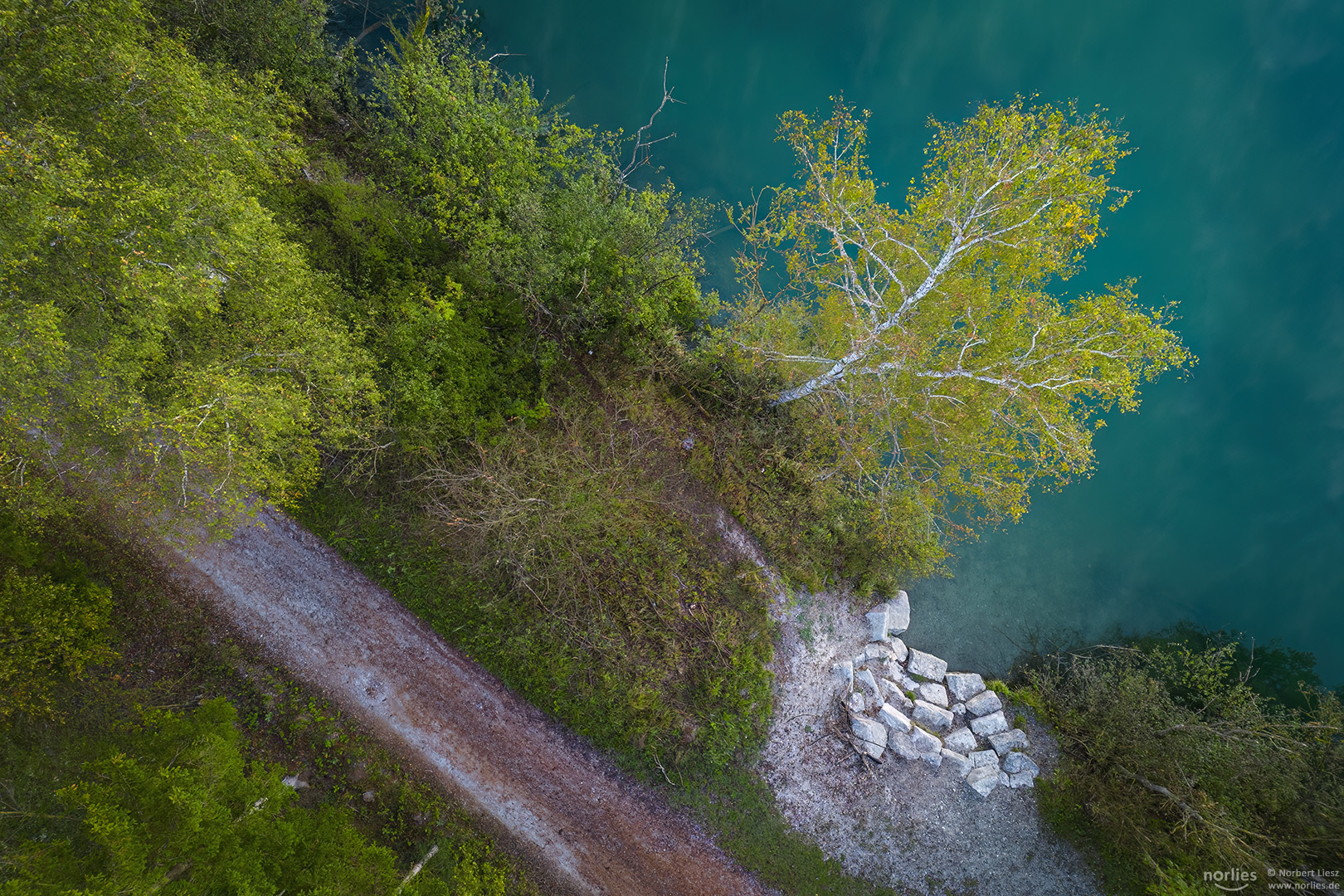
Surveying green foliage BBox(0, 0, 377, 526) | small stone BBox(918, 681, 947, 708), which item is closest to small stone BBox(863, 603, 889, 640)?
small stone BBox(918, 681, 947, 708)

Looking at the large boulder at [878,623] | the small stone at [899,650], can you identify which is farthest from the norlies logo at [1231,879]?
the large boulder at [878,623]

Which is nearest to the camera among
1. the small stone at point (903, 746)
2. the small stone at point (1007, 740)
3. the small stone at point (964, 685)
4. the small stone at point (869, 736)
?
the small stone at point (869, 736)

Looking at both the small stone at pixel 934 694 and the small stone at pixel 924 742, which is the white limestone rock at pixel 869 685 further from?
the small stone at pixel 934 694

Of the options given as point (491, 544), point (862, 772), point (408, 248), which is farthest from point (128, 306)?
A: point (862, 772)

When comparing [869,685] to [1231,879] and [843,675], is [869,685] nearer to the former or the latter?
[843,675]

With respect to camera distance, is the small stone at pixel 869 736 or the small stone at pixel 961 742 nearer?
the small stone at pixel 869 736

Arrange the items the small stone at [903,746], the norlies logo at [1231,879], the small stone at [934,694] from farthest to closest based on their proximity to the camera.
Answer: the small stone at [934,694] < the small stone at [903,746] < the norlies logo at [1231,879]

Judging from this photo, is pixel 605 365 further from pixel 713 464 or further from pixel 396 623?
pixel 396 623
